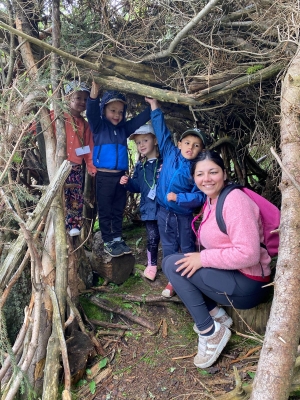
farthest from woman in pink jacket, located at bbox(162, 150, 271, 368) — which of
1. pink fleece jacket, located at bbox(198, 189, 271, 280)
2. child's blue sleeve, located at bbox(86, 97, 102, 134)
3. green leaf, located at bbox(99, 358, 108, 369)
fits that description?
child's blue sleeve, located at bbox(86, 97, 102, 134)

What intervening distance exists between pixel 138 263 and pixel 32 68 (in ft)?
8.32

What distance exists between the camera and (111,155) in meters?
3.72

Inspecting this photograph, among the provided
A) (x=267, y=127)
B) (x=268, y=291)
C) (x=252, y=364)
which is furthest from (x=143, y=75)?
(x=252, y=364)

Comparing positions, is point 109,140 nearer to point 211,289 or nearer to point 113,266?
point 113,266

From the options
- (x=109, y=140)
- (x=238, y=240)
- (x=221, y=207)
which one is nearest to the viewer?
(x=238, y=240)

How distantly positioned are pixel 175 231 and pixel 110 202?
85 centimetres

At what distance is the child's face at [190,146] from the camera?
3346 millimetres

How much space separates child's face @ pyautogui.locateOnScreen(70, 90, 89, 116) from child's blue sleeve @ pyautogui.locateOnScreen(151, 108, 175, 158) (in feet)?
2.89

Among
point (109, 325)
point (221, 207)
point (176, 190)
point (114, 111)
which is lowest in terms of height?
point (109, 325)

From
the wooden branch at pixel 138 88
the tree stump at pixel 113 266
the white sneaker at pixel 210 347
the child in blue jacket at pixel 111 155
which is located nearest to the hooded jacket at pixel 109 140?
the child in blue jacket at pixel 111 155

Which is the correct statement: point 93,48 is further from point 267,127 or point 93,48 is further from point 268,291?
point 268,291

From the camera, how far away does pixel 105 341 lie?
320cm

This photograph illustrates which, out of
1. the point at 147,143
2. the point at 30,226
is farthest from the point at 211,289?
the point at 147,143

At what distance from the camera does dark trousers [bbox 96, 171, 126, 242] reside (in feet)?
12.5
